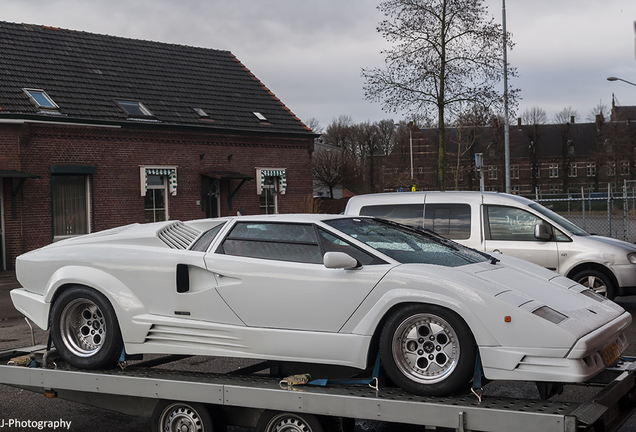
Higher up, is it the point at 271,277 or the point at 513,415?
the point at 271,277

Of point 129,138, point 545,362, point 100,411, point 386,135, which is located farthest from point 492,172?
point 545,362

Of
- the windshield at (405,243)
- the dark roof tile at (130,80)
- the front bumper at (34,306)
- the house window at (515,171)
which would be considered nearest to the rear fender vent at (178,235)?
the front bumper at (34,306)

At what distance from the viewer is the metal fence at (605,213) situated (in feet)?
72.1

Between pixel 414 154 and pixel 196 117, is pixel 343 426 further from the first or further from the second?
pixel 414 154

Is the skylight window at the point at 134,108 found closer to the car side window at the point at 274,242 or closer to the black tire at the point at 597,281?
the black tire at the point at 597,281

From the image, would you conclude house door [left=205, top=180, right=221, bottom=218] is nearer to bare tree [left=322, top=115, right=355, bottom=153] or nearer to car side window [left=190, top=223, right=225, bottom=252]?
car side window [left=190, top=223, right=225, bottom=252]

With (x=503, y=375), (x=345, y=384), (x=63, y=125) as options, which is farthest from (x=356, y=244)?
(x=63, y=125)

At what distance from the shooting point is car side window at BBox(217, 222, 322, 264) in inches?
200

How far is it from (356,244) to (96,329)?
2359 mm

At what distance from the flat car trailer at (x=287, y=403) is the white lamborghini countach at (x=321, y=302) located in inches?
7.3

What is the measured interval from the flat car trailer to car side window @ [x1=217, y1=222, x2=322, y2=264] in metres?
0.93

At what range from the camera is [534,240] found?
10.1m

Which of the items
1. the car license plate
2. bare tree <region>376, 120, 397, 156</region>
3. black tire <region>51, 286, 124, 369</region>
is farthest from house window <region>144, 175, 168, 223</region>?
bare tree <region>376, 120, 397, 156</region>

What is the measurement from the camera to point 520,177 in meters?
88.1
